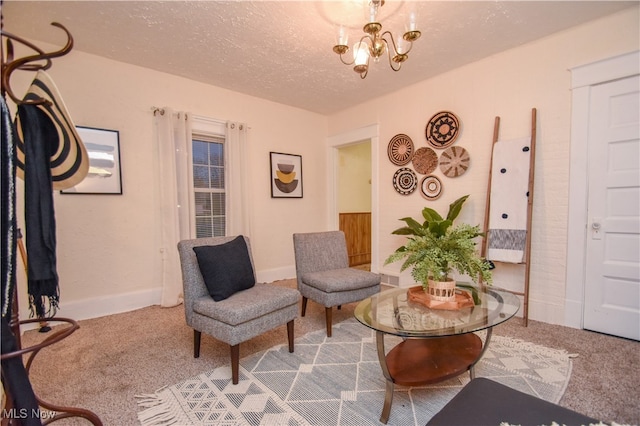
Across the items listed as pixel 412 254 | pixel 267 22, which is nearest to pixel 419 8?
pixel 267 22

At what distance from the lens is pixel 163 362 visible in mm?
2039


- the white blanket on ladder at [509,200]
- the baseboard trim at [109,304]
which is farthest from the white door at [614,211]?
the baseboard trim at [109,304]

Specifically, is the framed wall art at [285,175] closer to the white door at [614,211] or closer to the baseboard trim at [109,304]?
the baseboard trim at [109,304]

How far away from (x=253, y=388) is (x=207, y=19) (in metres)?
2.67

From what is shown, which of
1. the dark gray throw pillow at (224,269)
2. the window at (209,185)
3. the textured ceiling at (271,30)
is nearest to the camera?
the dark gray throw pillow at (224,269)

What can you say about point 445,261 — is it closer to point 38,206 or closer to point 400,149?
point 38,206

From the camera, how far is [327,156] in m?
4.87

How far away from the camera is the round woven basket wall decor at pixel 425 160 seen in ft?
11.4

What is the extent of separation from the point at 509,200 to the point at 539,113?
821 mm

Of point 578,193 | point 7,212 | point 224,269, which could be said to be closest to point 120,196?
point 224,269

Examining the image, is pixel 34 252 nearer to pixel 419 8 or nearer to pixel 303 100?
pixel 419 8

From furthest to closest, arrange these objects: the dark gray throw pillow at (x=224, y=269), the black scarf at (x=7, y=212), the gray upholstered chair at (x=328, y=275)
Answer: the gray upholstered chair at (x=328, y=275), the dark gray throw pillow at (x=224, y=269), the black scarf at (x=7, y=212)

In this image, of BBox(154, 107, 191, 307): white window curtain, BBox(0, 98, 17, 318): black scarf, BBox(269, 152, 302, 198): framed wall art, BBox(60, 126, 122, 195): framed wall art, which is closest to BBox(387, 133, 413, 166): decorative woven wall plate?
BBox(269, 152, 302, 198): framed wall art

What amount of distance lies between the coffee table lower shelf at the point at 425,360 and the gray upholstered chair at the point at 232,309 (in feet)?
2.48
